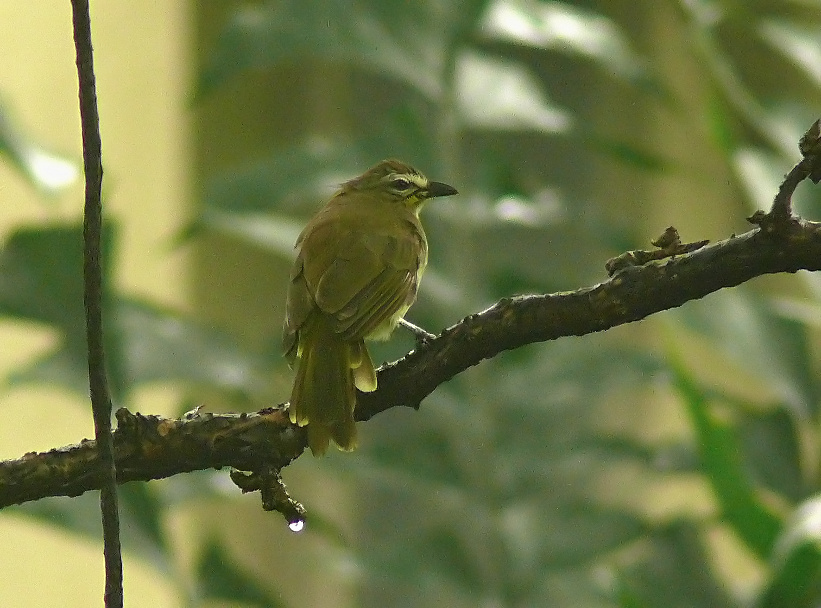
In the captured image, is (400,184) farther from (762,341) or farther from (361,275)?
(762,341)

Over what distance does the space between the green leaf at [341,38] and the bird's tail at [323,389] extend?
1.20 meters

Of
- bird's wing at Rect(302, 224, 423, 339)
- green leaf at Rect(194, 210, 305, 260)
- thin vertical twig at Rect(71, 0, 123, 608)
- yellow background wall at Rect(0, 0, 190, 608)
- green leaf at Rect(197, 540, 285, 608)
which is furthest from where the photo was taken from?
yellow background wall at Rect(0, 0, 190, 608)

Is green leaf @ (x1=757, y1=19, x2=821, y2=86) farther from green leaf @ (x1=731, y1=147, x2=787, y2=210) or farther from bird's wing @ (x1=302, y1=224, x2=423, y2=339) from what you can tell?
bird's wing @ (x1=302, y1=224, x2=423, y2=339)

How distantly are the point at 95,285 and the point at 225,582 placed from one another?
5.32ft

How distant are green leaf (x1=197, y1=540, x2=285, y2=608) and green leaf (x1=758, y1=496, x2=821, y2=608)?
1.02 metres

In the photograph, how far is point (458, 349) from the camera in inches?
35.2

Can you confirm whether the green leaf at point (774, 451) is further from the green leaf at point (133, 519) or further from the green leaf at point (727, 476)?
the green leaf at point (133, 519)

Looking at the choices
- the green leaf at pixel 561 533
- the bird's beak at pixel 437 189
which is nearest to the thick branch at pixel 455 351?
the bird's beak at pixel 437 189

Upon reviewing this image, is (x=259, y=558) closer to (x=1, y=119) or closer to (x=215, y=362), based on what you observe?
(x=215, y=362)

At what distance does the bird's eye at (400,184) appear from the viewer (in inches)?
71.1

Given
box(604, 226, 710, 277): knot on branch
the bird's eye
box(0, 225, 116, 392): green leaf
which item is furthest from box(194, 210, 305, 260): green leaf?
box(604, 226, 710, 277): knot on branch

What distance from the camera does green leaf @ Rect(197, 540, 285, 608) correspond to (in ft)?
6.78

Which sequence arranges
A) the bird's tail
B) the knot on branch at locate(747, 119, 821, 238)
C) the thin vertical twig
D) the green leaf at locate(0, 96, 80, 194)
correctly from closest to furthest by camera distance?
1. the thin vertical twig
2. the knot on branch at locate(747, 119, 821, 238)
3. the bird's tail
4. the green leaf at locate(0, 96, 80, 194)

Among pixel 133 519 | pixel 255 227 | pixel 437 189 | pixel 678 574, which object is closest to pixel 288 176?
pixel 255 227
